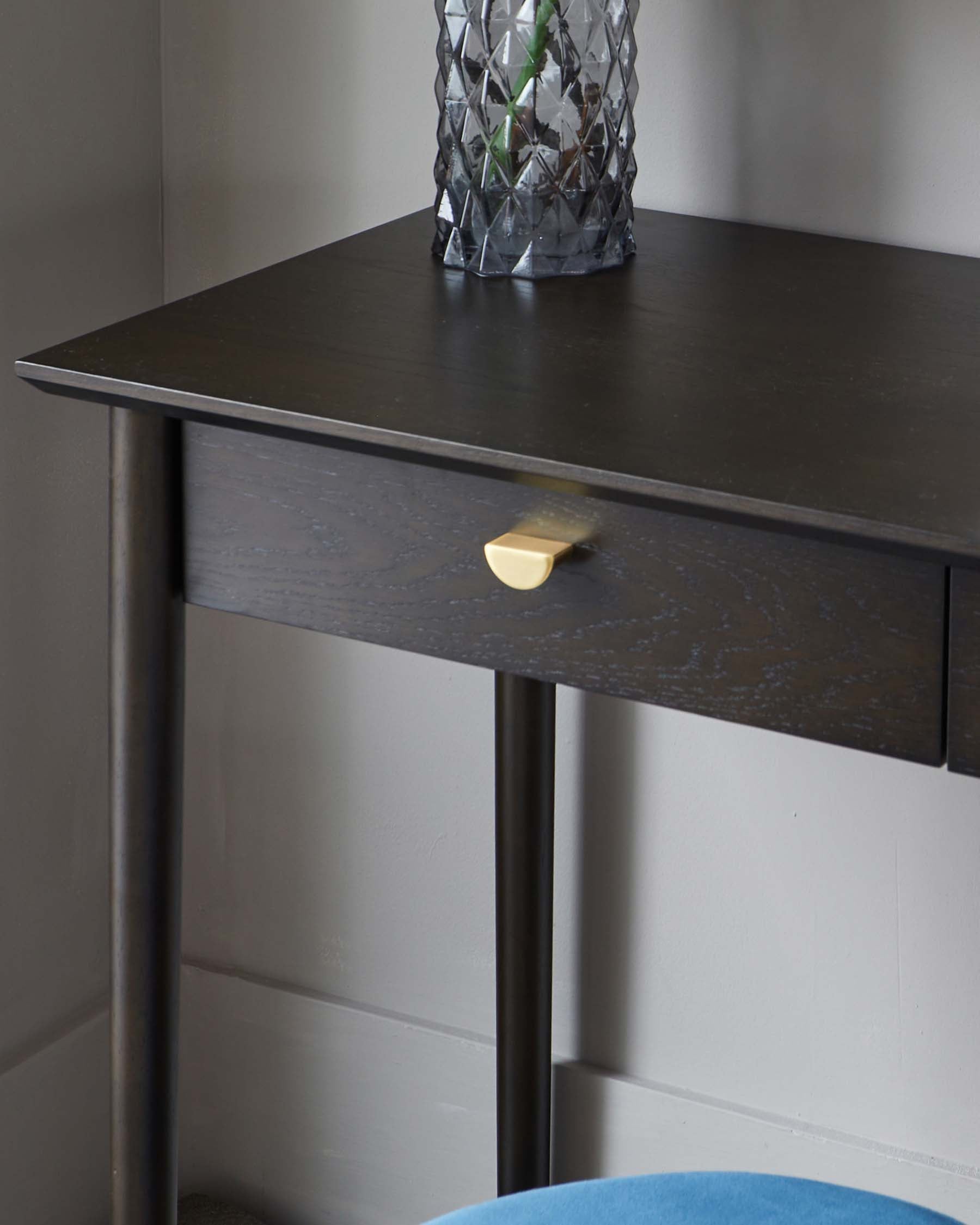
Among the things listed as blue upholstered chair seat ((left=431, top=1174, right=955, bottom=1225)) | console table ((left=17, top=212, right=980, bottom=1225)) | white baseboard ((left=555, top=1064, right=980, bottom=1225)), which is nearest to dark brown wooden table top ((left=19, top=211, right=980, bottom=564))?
console table ((left=17, top=212, right=980, bottom=1225))

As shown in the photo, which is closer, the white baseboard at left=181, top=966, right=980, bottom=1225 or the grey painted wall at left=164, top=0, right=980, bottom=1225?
the grey painted wall at left=164, top=0, right=980, bottom=1225

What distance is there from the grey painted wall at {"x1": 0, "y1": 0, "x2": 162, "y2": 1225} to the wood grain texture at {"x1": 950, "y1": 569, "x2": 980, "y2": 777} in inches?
29.9

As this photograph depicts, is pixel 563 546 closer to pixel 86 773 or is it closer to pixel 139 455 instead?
pixel 139 455

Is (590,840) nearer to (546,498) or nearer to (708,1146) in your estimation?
(708,1146)

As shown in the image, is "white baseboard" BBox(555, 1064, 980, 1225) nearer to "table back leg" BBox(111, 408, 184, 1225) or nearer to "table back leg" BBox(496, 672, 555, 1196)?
"table back leg" BBox(496, 672, 555, 1196)

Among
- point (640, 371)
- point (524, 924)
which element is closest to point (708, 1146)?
point (524, 924)

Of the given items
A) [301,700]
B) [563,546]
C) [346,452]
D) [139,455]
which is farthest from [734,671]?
[301,700]

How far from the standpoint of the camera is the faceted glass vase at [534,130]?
898 millimetres

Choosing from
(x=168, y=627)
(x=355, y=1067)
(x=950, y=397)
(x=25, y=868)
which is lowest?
(x=355, y=1067)

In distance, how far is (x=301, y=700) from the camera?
1.33m

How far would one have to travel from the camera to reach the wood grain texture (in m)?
0.62

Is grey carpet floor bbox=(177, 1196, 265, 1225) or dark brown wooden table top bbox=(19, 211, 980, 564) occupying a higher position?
dark brown wooden table top bbox=(19, 211, 980, 564)

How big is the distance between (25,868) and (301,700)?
256 millimetres

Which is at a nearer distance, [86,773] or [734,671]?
[734,671]
